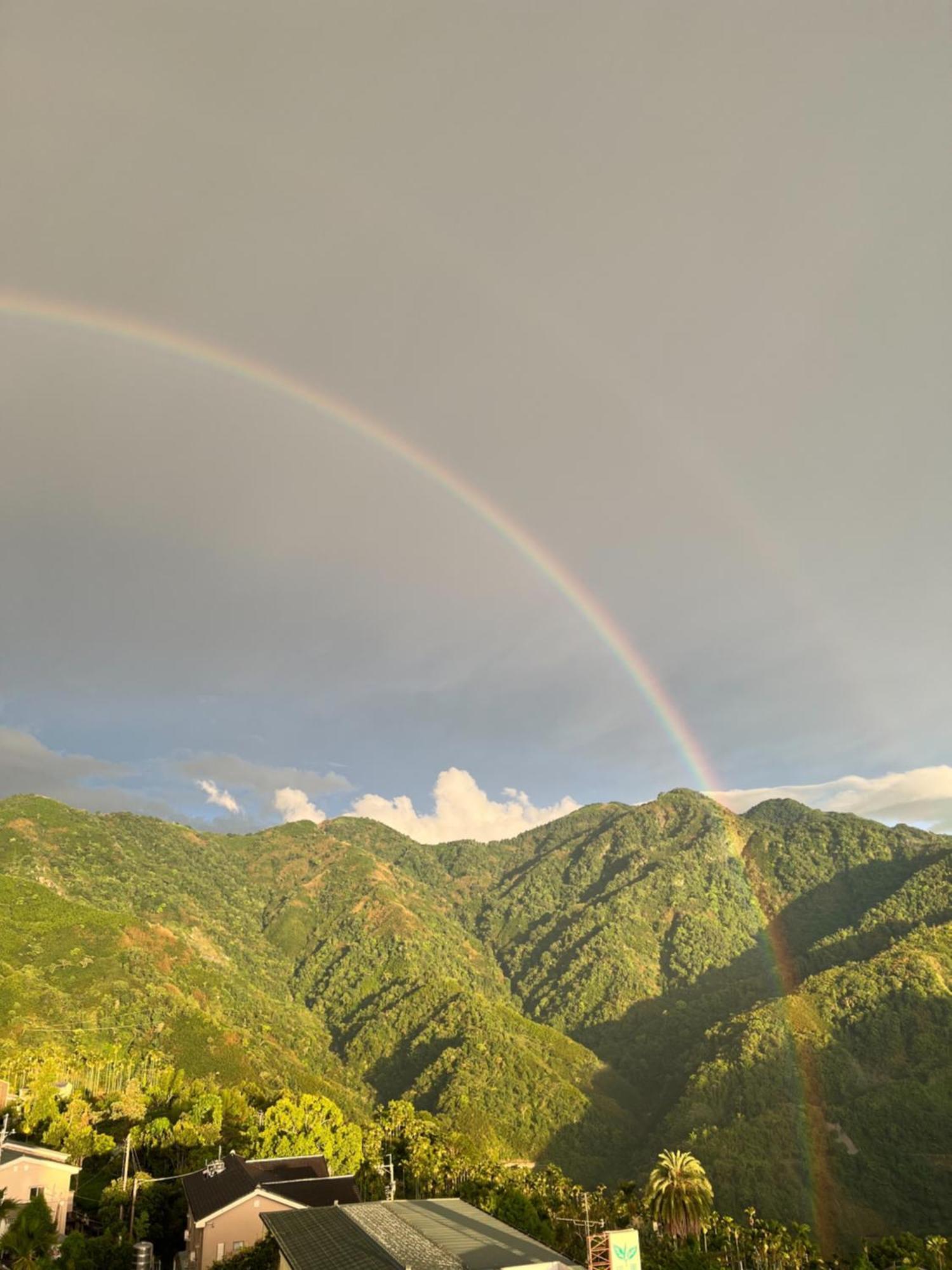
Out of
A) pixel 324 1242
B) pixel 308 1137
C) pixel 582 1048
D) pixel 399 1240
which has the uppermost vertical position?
pixel 399 1240

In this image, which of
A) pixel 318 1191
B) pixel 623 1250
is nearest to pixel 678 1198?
pixel 318 1191

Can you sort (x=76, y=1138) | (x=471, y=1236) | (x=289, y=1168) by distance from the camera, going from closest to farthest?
1. (x=471, y=1236)
2. (x=289, y=1168)
3. (x=76, y=1138)

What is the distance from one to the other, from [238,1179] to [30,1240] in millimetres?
13190

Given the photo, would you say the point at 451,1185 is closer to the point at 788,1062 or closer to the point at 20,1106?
the point at 20,1106

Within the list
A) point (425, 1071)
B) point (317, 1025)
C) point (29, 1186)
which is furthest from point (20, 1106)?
point (317, 1025)

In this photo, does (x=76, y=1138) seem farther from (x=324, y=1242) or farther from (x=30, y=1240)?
(x=324, y=1242)

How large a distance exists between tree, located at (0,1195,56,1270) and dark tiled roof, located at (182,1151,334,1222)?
8.56 m

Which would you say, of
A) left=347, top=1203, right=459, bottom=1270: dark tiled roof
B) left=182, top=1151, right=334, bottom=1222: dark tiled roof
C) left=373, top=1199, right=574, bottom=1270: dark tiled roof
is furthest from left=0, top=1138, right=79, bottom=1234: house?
left=373, top=1199, right=574, bottom=1270: dark tiled roof

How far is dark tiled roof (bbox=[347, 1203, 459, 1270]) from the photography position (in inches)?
971

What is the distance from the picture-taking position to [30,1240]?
3088 cm

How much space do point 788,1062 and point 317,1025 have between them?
112 metres

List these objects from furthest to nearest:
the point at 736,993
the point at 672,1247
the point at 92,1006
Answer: the point at 736,993 → the point at 92,1006 → the point at 672,1247

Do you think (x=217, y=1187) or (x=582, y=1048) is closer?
(x=217, y=1187)

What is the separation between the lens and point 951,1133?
324 feet
